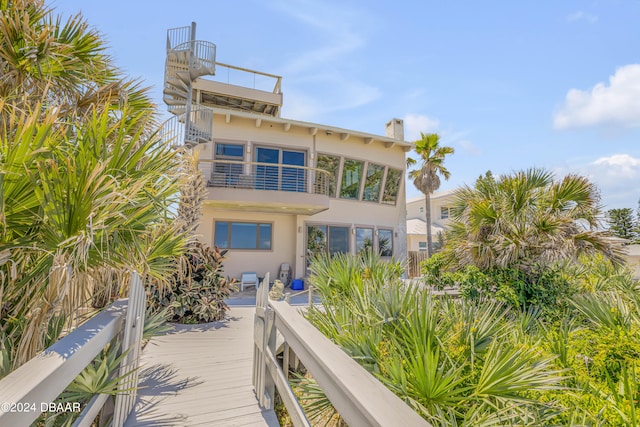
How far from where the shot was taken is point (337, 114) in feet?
52.6

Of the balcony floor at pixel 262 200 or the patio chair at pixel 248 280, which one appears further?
the patio chair at pixel 248 280

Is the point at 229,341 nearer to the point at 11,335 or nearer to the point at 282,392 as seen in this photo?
the point at 282,392

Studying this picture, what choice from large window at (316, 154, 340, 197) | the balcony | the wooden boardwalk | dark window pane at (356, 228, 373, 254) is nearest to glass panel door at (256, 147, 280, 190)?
the balcony

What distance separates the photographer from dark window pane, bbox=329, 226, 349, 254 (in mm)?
14242

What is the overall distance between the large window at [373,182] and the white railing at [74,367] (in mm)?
13139

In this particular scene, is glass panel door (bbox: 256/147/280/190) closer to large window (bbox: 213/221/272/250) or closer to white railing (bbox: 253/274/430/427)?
large window (bbox: 213/221/272/250)

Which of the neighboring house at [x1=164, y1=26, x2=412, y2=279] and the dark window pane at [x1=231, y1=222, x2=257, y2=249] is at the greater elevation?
the neighboring house at [x1=164, y1=26, x2=412, y2=279]

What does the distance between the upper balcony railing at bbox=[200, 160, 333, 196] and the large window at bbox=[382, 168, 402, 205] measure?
12.7 feet

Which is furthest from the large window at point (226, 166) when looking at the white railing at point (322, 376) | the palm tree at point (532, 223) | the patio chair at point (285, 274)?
the white railing at point (322, 376)

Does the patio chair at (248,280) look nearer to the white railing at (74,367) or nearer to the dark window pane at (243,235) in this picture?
the dark window pane at (243,235)

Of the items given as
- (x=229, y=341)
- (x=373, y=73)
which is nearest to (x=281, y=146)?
(x=373, y=73)

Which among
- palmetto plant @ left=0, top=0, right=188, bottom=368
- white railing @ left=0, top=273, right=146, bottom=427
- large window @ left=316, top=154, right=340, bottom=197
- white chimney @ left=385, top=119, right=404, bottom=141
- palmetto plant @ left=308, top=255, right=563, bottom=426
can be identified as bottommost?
palmetto plant @ left=308, top=255, right=563, bottom=426

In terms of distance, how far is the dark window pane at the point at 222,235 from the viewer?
41.9 feet

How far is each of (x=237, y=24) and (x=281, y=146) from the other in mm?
5924
